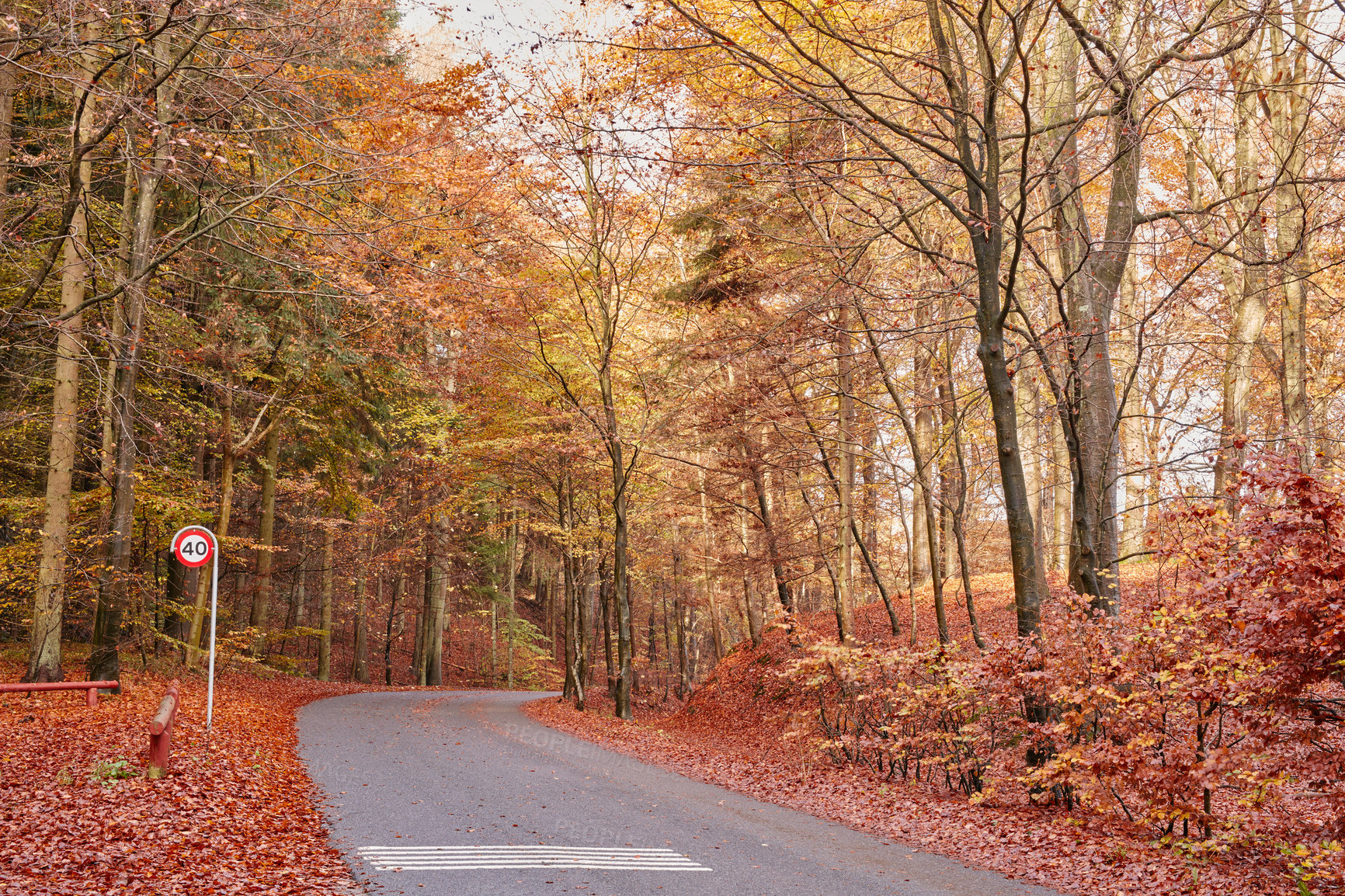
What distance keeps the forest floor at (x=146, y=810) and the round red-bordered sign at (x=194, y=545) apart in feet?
6.63

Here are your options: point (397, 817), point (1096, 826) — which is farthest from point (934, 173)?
point (397, 817)

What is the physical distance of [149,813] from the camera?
673cm

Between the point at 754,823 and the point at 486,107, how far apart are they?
1210cm

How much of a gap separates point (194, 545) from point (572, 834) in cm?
615

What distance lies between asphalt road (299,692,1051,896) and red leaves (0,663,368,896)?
451mm

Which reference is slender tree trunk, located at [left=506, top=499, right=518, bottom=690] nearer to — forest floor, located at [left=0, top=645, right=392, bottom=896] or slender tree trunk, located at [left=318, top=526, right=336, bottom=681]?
slender tree trunk, located at [left=318, top=526, right=336, bottom=681]

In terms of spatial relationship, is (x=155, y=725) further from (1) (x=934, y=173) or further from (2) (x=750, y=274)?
(2) (x=750, y=274)

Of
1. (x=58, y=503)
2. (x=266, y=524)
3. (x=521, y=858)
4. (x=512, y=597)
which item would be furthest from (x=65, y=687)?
(x=512, y=597)

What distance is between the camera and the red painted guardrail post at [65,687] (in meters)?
10.5

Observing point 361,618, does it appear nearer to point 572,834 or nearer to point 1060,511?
point 1060,511

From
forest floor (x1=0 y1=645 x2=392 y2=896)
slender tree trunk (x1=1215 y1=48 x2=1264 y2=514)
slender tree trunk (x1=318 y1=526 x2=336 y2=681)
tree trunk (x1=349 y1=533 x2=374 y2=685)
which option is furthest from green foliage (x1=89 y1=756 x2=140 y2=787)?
tree trunk (x1=349 y1=533 x2=374 y2=685)

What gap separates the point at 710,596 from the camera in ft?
79.5

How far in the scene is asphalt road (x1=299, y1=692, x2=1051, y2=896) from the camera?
235 inches

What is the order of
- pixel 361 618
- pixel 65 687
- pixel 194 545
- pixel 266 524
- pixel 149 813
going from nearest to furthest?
pixel 149 813, pixel 194 545, pixel 65 687, pixel 266 524, pixel 361 618
